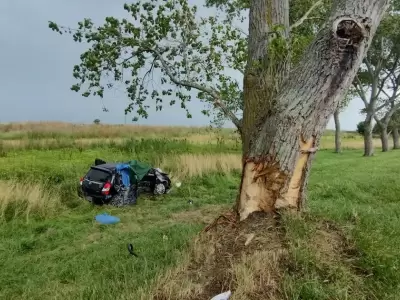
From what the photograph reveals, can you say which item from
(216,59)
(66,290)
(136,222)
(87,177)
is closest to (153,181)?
(87,177)

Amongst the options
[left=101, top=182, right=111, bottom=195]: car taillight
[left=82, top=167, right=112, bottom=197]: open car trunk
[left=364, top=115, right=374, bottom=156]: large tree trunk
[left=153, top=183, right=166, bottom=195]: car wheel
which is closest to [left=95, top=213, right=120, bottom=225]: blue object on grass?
[left=101, top=182, right=111, bottom=195]: car taillight

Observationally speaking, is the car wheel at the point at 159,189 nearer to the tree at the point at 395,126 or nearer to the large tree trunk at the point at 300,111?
the large tree trunk at the point at 300,111

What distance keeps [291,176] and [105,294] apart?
6.93 ft

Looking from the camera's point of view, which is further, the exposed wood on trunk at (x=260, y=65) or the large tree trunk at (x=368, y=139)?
the large tree trunk at (x=368, y=139)

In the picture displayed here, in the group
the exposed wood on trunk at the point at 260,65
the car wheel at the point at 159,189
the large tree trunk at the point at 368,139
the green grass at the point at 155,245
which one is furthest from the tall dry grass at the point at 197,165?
the large tree trunk at the point at 368,139

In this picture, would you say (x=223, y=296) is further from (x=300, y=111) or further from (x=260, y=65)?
(x=260, y=65)

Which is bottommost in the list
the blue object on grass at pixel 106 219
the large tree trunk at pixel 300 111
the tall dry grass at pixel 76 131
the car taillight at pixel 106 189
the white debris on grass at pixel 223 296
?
the blue object on grass at pixel 106 219

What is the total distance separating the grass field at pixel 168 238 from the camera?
3447mm

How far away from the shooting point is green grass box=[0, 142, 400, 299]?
11.3 ft

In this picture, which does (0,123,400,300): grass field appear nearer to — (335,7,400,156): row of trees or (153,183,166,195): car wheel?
(153,183,166,195): car wheel

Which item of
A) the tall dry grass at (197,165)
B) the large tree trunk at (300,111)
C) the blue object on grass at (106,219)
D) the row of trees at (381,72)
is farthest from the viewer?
the row of trees at (381,72)

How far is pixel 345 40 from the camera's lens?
3.74 m

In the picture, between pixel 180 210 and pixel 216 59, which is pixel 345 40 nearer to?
pixel 216 59

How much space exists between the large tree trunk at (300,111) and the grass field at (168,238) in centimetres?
40
